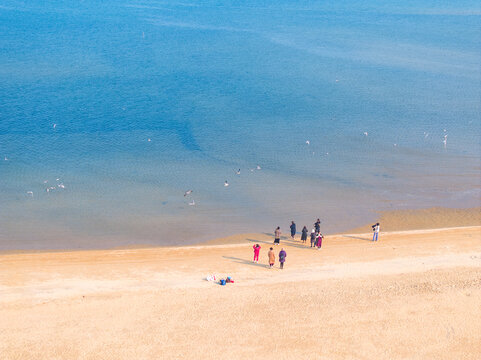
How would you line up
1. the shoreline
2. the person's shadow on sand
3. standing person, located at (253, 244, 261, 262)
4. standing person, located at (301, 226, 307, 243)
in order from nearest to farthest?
standing person, located at (253, 244, 261, 262)
the person's shadow on sand
standing person, located at (301, 226, 307, 243)
the shoreline

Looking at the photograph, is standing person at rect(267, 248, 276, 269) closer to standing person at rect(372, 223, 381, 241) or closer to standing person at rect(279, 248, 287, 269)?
standing person at rect(279, 248, 287, 269)

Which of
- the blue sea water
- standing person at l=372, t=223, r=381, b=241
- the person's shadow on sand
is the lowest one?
the person's shadow on sand

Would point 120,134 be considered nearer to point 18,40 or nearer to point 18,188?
point 18,188

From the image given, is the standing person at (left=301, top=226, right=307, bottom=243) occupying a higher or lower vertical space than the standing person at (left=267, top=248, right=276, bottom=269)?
higher

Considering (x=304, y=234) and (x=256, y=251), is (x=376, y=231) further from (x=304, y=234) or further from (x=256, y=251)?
(x=256, y=251)

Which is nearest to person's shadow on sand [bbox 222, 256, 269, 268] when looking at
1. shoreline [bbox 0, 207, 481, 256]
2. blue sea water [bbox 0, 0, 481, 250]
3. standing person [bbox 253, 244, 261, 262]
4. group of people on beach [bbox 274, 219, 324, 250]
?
standing person [bbox 253, 244, 261, 262]

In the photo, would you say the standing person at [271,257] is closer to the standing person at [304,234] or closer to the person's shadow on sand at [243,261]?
the person's shadow on sand at [243,261]

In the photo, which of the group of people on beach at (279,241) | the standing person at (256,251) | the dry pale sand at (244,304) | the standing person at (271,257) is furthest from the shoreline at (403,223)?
the standing person at (271,257)
